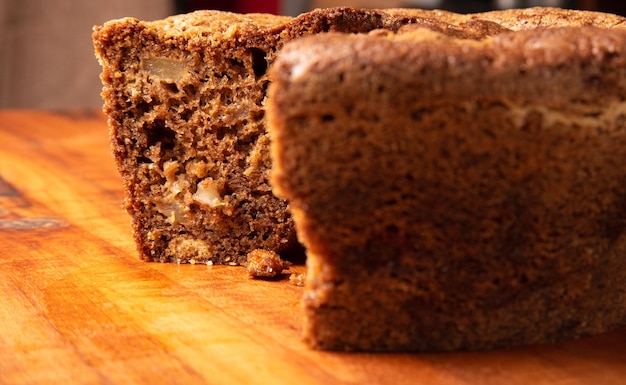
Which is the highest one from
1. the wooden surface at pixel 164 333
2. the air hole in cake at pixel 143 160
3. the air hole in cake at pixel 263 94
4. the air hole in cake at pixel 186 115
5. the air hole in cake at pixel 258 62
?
the air hole in cake at pixel 258 62

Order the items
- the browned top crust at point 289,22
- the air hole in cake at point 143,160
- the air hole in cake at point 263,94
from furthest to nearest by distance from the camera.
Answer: the air hole in cake at point 143,160
the air hole in cake at point 263,94
the browned top crust at point 289,22

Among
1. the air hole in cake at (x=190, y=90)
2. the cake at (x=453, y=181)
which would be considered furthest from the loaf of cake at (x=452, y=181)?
the air hole in cake at (x=190, y=90)

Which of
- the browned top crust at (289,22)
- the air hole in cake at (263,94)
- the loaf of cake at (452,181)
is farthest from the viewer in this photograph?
the air hole in cake at (263,94)

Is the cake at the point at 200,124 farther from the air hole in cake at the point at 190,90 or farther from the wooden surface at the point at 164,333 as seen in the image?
the wooden surface at the point at 164,333

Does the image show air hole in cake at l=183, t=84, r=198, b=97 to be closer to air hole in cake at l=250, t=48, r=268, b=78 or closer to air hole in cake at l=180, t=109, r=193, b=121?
air hole in cake at l=180, t=109, r=193, b=121

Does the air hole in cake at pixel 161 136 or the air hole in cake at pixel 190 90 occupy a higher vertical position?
the air hole in cake at pixel 190 90

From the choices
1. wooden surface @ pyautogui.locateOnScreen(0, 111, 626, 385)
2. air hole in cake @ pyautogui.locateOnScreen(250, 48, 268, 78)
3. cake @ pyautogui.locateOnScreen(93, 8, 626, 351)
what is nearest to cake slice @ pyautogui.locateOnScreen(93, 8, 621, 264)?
air hole in cake @ pyautogui.locateOnScreen(250, 48, 268, 78)

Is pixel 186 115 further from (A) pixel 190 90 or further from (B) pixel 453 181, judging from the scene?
(B) pixel 453 181
